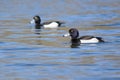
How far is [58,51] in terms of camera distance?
21812 mm

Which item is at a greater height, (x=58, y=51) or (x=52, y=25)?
(x=52, y=25)

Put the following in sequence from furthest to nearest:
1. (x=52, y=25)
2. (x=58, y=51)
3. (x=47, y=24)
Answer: (x=47, y=24)
(x=52, y=25)
(x=58, y=51)

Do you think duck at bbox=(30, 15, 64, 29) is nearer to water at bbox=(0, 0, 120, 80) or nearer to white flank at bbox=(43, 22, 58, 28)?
white flank at bbox=(43, 22, 58, 28)

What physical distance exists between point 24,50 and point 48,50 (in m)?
0.88

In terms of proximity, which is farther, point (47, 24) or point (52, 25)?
point (47, 24)

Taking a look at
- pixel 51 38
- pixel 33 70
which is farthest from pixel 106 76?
pixel 51 38

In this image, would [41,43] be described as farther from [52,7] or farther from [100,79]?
[52,7]

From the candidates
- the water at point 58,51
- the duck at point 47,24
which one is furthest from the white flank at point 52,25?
the water at point 58,51

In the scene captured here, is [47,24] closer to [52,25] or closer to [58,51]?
[52,25]

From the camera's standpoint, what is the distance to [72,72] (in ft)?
55.1

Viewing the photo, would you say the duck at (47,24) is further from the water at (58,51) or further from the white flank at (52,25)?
the water at (58,51)

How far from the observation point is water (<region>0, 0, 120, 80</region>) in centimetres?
1662

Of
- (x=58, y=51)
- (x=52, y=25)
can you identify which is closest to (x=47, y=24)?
(x=52, y=25)

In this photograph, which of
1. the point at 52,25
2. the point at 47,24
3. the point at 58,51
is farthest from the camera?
the point at 47,24
